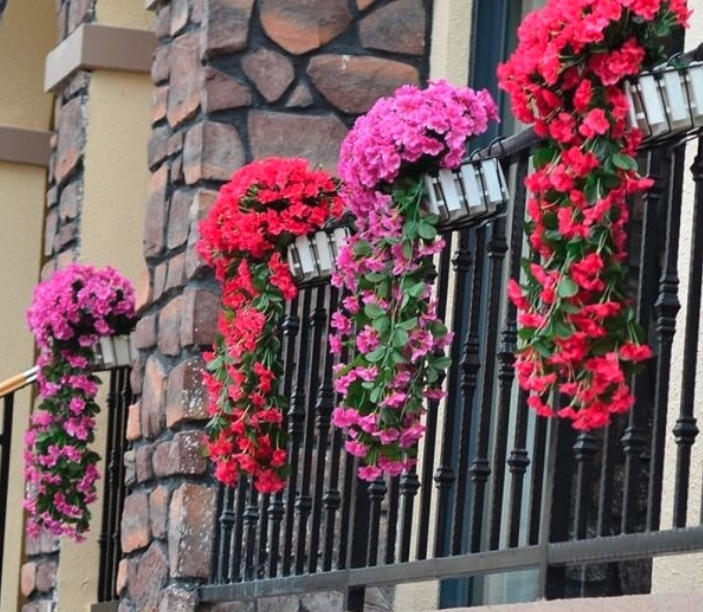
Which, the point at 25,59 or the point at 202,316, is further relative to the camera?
the point at 25,59

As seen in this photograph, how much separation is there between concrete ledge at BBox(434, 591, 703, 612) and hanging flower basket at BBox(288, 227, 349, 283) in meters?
Answer: 1.87

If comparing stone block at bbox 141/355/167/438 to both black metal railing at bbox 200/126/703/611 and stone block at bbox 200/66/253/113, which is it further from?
stone block at bbox 200/66/253/113

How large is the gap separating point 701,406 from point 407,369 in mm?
896

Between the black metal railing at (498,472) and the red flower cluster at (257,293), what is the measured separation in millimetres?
90

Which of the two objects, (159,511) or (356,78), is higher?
(356,78)

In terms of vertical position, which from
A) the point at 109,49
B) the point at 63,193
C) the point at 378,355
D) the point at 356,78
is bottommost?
the point at 378,355

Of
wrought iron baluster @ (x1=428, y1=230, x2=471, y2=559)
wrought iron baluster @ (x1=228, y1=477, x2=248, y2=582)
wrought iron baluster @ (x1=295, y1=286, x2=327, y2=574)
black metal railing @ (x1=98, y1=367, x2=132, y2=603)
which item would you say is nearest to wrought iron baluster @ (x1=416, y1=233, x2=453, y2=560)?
wrought iron baluster @ (x1=428, y1=230, x2=471, y2=559)

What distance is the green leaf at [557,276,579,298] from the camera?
420cm

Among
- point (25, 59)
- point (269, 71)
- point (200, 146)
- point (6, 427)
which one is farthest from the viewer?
point (25, 59)

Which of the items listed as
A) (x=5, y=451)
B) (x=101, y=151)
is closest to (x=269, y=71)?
(x=101, y=151)

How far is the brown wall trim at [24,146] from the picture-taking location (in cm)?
992

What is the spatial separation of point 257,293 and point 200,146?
904mm

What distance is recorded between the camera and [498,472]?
15.9 feet

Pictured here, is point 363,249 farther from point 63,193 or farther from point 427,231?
point 63,193
